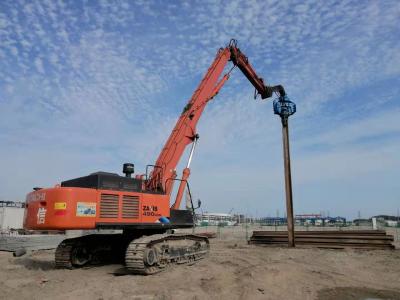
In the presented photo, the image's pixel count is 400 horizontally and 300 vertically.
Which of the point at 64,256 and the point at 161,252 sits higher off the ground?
the point at 161,252

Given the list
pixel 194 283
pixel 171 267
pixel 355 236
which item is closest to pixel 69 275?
pixel 171 267

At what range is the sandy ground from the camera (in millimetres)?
8135

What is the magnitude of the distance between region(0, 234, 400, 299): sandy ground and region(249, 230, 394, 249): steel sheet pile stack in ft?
13.8

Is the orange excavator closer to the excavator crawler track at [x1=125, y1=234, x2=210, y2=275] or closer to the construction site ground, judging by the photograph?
the excavator crawler track at [x1=125, y1=234, x2=210, y2=275]

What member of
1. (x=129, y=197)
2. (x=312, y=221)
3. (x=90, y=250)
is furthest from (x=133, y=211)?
(x=312, y=221)

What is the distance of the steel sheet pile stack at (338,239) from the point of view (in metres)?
17.1

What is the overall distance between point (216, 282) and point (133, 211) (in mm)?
3369

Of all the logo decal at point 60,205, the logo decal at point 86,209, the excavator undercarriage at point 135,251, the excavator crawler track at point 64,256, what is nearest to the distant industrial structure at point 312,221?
the excavator undercarriage at point 135,251

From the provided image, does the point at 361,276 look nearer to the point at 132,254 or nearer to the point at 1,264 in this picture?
the point at 132,254

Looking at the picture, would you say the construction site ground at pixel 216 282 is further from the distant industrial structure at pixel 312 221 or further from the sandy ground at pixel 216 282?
the distant industrial structure at pixel 312 221

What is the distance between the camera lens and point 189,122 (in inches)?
551

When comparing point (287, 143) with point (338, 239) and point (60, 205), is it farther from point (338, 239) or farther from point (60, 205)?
point (60, 205)

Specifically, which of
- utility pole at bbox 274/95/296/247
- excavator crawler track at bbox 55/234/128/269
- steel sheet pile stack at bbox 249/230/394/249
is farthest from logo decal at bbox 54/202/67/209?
steel sheet pile stack at bbox 249/230/394/249

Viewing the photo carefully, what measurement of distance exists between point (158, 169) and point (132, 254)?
133 inches
